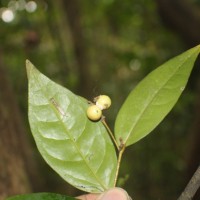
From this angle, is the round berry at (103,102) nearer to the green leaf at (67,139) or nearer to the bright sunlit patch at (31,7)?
the green leaf at (67,139)

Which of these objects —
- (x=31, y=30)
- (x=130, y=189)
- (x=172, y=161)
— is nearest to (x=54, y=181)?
(x=130, y=189)

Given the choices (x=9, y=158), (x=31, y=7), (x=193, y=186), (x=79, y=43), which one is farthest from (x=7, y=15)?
(x=193, y=186)

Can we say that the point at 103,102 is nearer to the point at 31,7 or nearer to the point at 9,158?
the point at 9,158

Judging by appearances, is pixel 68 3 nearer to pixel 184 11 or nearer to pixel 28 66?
pixel 184 11

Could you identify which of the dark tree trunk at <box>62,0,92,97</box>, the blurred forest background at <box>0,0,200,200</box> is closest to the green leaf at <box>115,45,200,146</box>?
the blurred forest background at <box>0,0,200,200</box>

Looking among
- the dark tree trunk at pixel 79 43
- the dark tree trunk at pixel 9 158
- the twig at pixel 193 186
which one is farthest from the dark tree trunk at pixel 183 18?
the twig at pixel 193 186

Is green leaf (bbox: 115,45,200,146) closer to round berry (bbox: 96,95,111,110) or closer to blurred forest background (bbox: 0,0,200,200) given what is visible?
round berry (bbox: 96,95,111,110)
